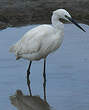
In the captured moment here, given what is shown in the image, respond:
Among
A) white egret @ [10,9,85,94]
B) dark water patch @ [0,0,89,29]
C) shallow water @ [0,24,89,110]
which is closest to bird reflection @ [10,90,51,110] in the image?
shallow water @ [0,24,89,110]

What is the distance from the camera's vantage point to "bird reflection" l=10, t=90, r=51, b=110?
8125 millimetres

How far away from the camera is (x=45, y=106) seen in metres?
8.15

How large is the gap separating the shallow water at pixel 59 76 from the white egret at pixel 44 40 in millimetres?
265

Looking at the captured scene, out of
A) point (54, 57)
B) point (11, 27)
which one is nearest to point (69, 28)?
point (11, 27)

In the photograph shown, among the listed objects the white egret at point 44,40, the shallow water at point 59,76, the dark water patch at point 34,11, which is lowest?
the dark water patch at point 34,11

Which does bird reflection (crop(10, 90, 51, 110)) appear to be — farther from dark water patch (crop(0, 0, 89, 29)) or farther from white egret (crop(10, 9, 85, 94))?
dark water patch (crop(0, 0, 89, 29))

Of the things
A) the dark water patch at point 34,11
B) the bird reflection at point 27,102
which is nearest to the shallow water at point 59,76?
the bird reflection at point 27,102

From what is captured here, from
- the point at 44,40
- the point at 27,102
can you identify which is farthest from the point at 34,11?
the point at 27,102

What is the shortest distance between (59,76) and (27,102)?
3.70 feet

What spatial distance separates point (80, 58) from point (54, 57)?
0.54 metres

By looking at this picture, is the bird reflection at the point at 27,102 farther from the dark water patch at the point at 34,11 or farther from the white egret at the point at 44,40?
the dark water patch at the point at 34,11

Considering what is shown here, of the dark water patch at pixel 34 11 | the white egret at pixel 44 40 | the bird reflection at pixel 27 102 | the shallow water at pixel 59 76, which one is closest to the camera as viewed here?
the bird reflection at pixel 27 102

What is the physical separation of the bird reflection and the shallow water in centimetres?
9

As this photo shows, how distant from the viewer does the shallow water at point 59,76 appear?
8250 millimetres
